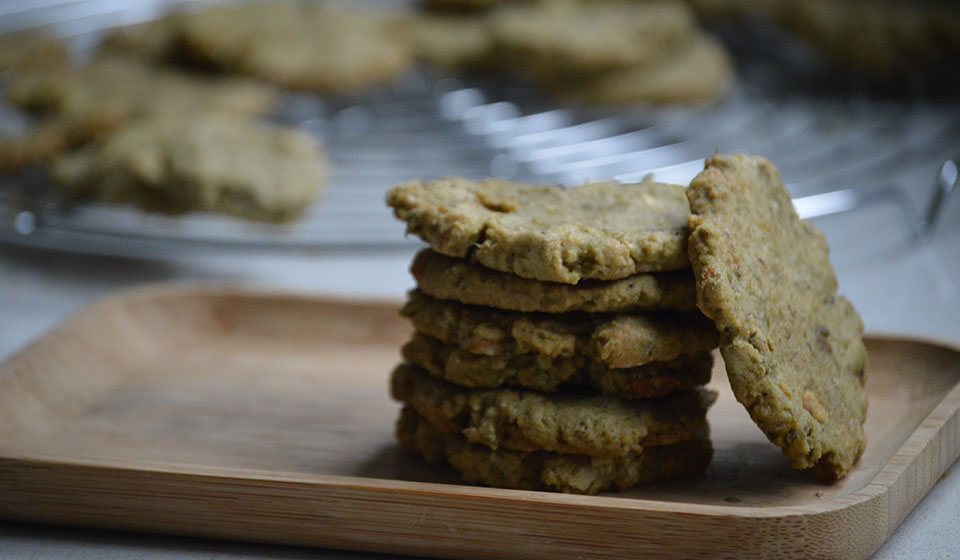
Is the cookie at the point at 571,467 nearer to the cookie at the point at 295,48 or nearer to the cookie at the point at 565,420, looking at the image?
the cookie at the point at 565,420

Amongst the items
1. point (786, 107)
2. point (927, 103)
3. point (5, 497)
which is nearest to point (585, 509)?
point (5, 497)

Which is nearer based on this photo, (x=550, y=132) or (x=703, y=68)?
(x=550, y=132)

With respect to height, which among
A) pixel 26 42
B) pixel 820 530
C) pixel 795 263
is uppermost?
pixel 26 42

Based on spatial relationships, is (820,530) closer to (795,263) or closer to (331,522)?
(795,263)

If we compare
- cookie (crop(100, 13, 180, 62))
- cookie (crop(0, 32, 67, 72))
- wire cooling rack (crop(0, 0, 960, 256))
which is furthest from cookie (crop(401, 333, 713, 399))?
cookie (crop(0, 32, 67, 72))

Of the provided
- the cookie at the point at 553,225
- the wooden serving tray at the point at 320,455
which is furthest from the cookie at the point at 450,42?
the cookie at the point at 553,225
